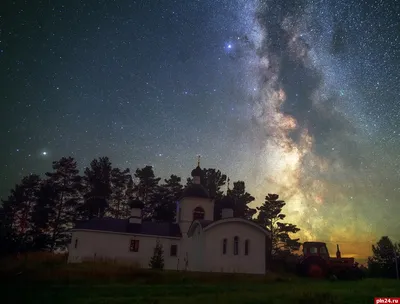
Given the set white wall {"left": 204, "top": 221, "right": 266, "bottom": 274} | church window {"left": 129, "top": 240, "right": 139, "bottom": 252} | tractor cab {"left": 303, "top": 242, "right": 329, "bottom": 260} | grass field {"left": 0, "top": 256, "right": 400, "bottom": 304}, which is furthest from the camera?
church window {"left": 129, "top": 240, "right": 139, "bottom": 252}

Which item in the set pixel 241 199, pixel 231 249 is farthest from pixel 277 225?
pixel 231 249

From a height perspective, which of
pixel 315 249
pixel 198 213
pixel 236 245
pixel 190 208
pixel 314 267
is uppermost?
pixel 190 208

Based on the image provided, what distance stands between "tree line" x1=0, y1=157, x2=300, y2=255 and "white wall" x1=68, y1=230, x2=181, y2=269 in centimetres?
1626

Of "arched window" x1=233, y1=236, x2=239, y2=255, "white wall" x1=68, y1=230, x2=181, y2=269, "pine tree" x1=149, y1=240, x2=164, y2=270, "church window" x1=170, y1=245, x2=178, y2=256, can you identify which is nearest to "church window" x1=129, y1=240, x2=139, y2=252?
"white wall" x1=68, y1=230, x2=181, y2=269

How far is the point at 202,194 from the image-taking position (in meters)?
42.2

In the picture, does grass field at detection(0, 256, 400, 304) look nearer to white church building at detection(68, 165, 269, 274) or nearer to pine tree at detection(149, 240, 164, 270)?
white church building at detection(68, 165, 269, 274)

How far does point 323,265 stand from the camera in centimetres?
2852

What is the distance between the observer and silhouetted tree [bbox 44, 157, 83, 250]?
177 ft

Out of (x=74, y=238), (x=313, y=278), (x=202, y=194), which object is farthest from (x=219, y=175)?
(x=313, y=278)

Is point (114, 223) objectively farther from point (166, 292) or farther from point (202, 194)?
point (166, 292)

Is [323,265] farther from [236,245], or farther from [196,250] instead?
[196,250]

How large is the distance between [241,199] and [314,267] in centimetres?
3369

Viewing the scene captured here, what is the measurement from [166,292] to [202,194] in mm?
26998

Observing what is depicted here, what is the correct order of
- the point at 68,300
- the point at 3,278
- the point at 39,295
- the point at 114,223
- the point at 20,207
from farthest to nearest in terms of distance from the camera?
the point at 20,207, the point at 114,223, the point at 3,278, the point at 39,295, the point at 68,300
